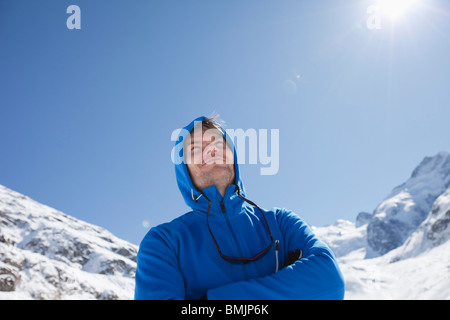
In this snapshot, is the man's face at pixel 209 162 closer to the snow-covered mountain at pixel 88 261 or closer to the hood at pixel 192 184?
the hood at pixel 192 184

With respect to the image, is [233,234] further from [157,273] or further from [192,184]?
[157,273]

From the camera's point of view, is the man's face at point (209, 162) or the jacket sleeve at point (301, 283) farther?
the man's face at point (209, 162)

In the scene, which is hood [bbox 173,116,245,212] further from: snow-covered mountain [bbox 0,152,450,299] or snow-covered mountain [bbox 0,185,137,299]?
snow-covered mountain [bbox 0,185,137,299]

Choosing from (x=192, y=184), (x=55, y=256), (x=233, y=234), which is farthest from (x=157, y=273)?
(x=55, y=256)

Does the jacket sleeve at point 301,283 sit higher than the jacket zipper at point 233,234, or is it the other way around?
the jacket zipper at point 233,234

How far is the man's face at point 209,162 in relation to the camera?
363 cm

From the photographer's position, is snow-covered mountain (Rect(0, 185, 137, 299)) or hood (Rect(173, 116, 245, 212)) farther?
snow-covered mountain (Rect(0, 185, 137, 299))

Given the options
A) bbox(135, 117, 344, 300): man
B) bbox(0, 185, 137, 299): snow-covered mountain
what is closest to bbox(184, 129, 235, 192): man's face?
bbox(135, 117, 344, 300): man

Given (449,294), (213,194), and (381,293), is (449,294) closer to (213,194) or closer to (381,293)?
(381,293)

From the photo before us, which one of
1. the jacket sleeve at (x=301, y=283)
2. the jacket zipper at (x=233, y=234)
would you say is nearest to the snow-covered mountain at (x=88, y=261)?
the jacket sleeve at (x=301, y=283)

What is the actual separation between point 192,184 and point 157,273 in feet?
3.60

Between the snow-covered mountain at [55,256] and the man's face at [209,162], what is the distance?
105375 millimetres

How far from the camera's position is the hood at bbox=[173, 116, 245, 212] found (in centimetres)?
356
